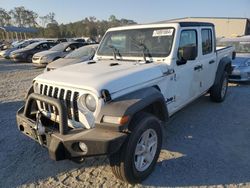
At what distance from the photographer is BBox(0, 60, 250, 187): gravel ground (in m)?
3.37

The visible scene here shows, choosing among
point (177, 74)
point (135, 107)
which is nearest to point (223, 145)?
point (177, 74)

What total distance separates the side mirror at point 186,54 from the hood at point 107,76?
49 cm

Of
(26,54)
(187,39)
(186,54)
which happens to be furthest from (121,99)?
(26,54)

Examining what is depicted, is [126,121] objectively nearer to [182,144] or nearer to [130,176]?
[130,176]

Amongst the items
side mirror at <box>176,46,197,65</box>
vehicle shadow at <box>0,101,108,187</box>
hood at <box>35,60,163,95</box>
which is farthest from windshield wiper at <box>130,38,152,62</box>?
vehicle shadow at <box>0,101,108,187</box>

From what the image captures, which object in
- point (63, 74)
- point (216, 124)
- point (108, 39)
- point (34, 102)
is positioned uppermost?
point (108, 39)

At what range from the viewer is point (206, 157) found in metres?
3.90

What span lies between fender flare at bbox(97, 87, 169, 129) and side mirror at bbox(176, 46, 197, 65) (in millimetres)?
910

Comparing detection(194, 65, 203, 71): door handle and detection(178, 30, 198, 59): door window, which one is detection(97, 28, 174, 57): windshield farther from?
detection(194, 65, 203, 71): door handle

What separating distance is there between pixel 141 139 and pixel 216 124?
255 cm

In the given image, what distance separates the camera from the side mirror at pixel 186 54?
402 centimetres

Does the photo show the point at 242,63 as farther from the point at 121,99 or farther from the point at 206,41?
the point at 121,99

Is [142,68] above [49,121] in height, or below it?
above

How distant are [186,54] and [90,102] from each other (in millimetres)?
1848
